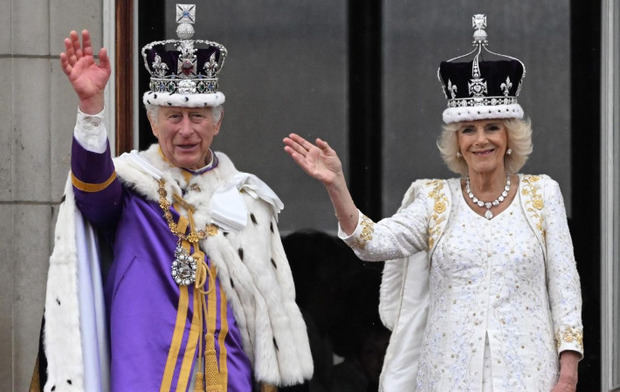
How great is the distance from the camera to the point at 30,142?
625cm

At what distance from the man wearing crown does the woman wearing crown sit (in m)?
0.33

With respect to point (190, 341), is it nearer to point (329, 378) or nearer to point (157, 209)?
point (157, 209)

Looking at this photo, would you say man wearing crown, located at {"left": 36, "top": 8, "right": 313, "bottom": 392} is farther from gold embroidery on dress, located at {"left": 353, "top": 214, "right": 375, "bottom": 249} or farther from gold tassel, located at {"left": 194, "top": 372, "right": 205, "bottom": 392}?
gold embroidery on dress, located at {"left": 353, "top": 214, "right": 375, "bottom": 249}

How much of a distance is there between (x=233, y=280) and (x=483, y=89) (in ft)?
3.76

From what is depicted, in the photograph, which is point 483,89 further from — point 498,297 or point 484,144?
point 498,297

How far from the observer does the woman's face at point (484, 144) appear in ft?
16.6

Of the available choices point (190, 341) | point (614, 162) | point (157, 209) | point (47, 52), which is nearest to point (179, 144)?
point (157, 209)

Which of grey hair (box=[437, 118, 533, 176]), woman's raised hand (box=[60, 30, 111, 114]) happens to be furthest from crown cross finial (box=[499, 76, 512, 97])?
woman's raised hand (box=[60, 30, 111, 114])

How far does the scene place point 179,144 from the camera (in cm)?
492

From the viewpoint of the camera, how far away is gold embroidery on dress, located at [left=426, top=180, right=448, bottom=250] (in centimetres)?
508

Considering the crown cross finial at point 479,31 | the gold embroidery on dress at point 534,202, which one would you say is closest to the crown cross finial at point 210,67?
the crown cross finial at point 479,31

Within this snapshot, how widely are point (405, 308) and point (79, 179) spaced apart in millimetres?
1357

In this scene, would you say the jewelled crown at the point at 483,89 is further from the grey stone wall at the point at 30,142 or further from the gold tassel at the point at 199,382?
the grey stone wall at the point at 30,142

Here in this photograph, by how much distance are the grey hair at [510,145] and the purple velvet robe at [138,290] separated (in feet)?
3.29
